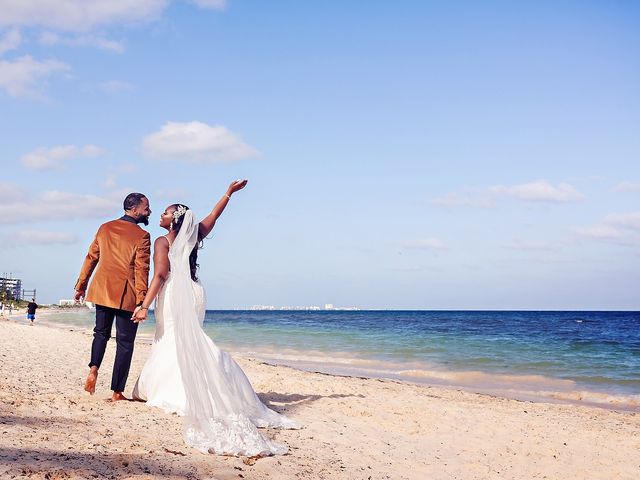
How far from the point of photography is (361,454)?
5.57m

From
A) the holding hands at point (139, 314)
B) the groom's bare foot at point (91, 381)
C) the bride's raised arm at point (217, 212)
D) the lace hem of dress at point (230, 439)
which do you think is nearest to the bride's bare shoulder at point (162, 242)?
the bride's raised arm at point (217, 212)

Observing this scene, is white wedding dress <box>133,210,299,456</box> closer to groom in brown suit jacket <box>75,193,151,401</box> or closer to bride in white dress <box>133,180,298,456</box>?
bride in white dress <box>133,180,298,456</box>

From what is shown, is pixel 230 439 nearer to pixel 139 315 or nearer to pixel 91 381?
pixel 139 315

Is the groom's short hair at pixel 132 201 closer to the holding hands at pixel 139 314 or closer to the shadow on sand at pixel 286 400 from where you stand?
the holding hands at pixel 139 314

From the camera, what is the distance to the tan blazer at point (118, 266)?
6090 mm

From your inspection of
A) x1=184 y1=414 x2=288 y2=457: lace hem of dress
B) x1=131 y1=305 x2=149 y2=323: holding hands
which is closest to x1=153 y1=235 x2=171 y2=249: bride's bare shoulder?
x1=131 y1=305 x2=149 y2=323: holding hands

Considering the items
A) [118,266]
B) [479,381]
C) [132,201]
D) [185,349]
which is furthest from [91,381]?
[479,381]

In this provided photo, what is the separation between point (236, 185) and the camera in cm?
627

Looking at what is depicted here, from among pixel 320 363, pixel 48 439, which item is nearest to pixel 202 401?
pixel 48 439

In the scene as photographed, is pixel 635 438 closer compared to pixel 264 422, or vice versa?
pixel 264 422

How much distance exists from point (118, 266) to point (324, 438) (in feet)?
8.65

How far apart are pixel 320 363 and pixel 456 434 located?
39.5ft

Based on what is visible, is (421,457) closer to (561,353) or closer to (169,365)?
(169,365)

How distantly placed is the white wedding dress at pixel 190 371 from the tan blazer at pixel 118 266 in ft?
0.88
